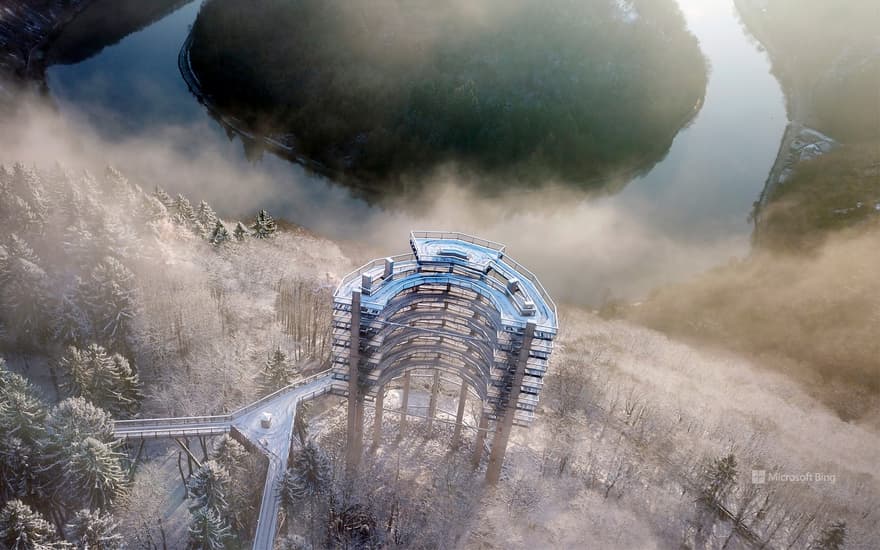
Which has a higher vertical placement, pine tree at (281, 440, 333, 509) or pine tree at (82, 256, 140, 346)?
pine tree at (82, 256, 140, 346)

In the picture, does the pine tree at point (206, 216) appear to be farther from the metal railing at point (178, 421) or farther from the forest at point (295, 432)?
the metal railing at point (178, 421)

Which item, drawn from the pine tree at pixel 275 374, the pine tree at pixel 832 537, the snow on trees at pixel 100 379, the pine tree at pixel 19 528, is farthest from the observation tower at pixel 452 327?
the pine tree at pixel 832 537

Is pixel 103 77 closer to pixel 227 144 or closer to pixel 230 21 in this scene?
pixel 230 21

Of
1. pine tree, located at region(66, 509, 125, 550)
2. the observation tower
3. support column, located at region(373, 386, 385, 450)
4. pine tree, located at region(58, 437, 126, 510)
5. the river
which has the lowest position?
pine tree, located at region(66, 509, 125, 550)

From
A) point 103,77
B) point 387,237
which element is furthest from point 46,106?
point 387,237

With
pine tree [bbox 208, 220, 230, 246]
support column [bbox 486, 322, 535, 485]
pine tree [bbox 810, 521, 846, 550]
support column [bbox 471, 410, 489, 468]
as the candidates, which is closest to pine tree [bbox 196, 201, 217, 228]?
pine tree [bbox 208, 220, 230, 246]

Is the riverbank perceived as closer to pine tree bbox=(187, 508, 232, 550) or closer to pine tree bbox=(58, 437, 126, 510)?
pine tree bbox=(58, 437, 126, 510)

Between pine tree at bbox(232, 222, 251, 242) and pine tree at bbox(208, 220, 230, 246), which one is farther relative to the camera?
pine tree at bbox(232, 222, 251, 242)
